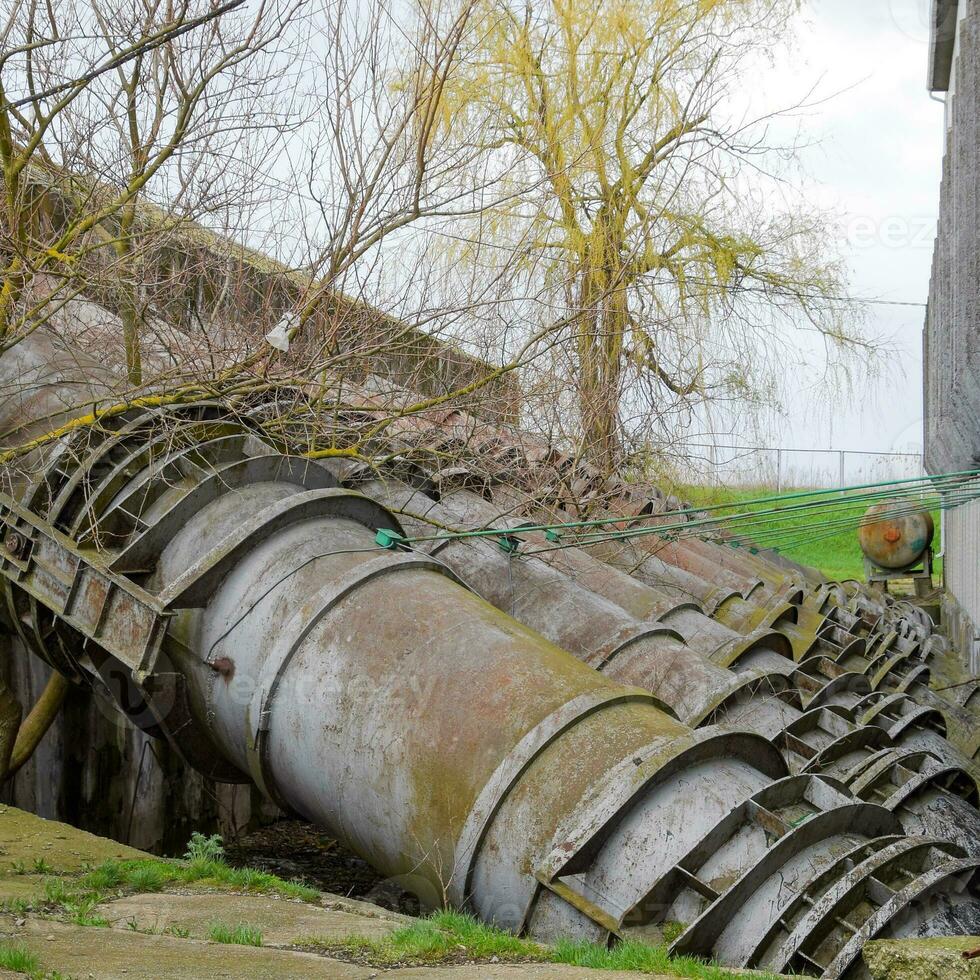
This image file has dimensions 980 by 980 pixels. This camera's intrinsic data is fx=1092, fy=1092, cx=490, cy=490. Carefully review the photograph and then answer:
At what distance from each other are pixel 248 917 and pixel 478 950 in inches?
52.5

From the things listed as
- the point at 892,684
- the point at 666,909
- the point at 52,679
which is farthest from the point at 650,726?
the point at 892,684

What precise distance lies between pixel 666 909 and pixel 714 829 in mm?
403

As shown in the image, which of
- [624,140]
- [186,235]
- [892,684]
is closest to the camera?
[186,235]

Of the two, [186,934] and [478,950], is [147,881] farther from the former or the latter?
[478,950]

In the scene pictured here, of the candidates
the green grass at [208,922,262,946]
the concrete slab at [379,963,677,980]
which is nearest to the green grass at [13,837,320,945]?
the green grass at [208,922,262,946]

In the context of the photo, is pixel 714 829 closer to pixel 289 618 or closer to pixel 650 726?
pixel 650 726

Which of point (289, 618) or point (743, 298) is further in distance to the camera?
point (743, 298)

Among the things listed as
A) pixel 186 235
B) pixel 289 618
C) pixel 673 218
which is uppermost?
pixel 673 218

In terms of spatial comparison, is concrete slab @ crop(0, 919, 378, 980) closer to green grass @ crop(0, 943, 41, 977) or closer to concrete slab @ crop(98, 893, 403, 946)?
green grass @ crop(0, 943, 41, 977)

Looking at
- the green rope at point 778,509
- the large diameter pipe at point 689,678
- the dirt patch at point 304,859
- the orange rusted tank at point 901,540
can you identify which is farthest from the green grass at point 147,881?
the orange rusted tank at point 901,540

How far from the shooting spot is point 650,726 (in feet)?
17.8

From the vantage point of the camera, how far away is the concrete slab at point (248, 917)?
4781 millimetres

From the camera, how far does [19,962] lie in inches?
150

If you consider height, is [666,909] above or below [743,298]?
below
